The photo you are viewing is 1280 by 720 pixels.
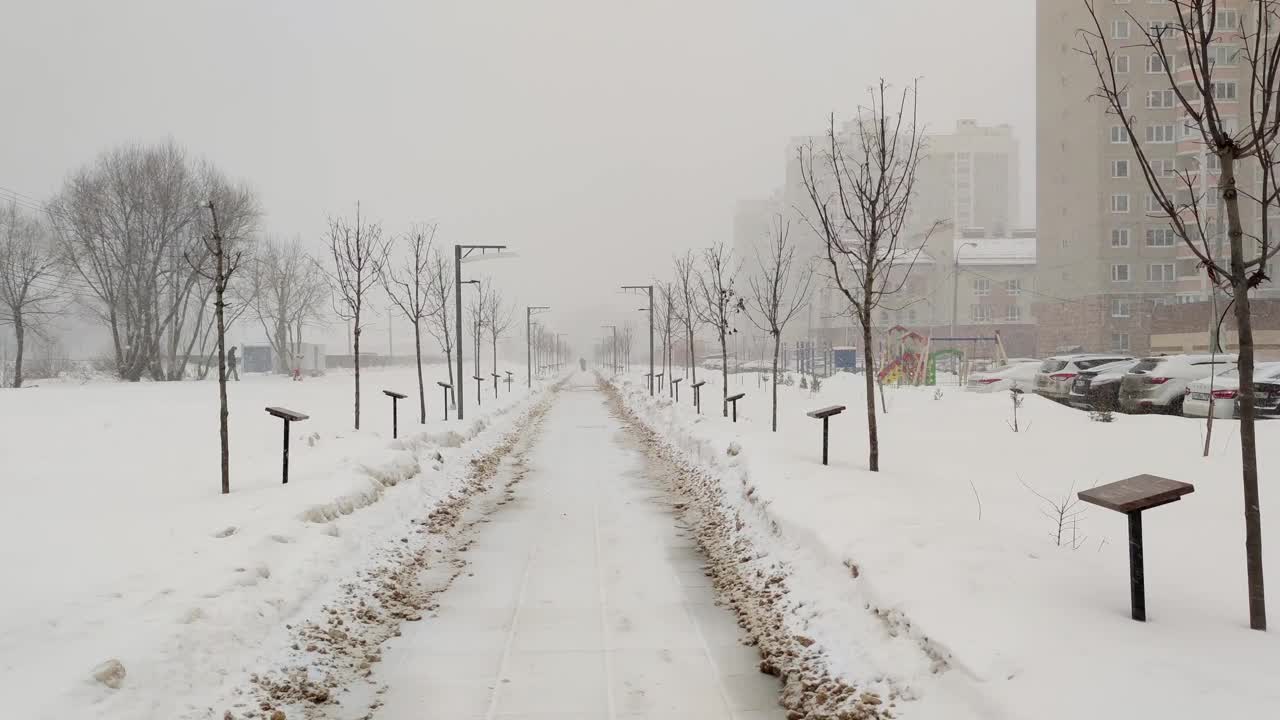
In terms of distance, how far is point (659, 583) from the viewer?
7.37 meters

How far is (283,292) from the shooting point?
176 ft

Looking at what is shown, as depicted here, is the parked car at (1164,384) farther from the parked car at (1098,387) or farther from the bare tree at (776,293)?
the bare tree at (776,293)

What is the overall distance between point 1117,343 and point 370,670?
57544 millimetres

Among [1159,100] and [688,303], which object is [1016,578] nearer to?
[688,303]

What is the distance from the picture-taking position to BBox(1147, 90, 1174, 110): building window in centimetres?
5116

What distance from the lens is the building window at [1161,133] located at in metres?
51.1

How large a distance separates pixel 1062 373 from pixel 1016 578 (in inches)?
781

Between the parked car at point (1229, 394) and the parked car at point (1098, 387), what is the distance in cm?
212

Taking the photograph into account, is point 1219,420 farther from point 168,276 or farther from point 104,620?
point 168,276

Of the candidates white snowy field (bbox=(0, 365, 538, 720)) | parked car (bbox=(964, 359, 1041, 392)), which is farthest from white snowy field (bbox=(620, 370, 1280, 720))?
parked car (bbox=(964, 359, 1041, 392))

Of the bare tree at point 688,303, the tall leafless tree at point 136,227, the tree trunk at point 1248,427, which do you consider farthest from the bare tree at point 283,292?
the tree trunk at point 1248,427

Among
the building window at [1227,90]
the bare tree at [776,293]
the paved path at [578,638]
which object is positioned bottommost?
the paved path at [578,638]

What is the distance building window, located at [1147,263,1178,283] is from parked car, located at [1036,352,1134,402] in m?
33.1

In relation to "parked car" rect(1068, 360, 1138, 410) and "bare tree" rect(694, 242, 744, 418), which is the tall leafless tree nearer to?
"bare tree" rect(694, 242, 744, 418)
